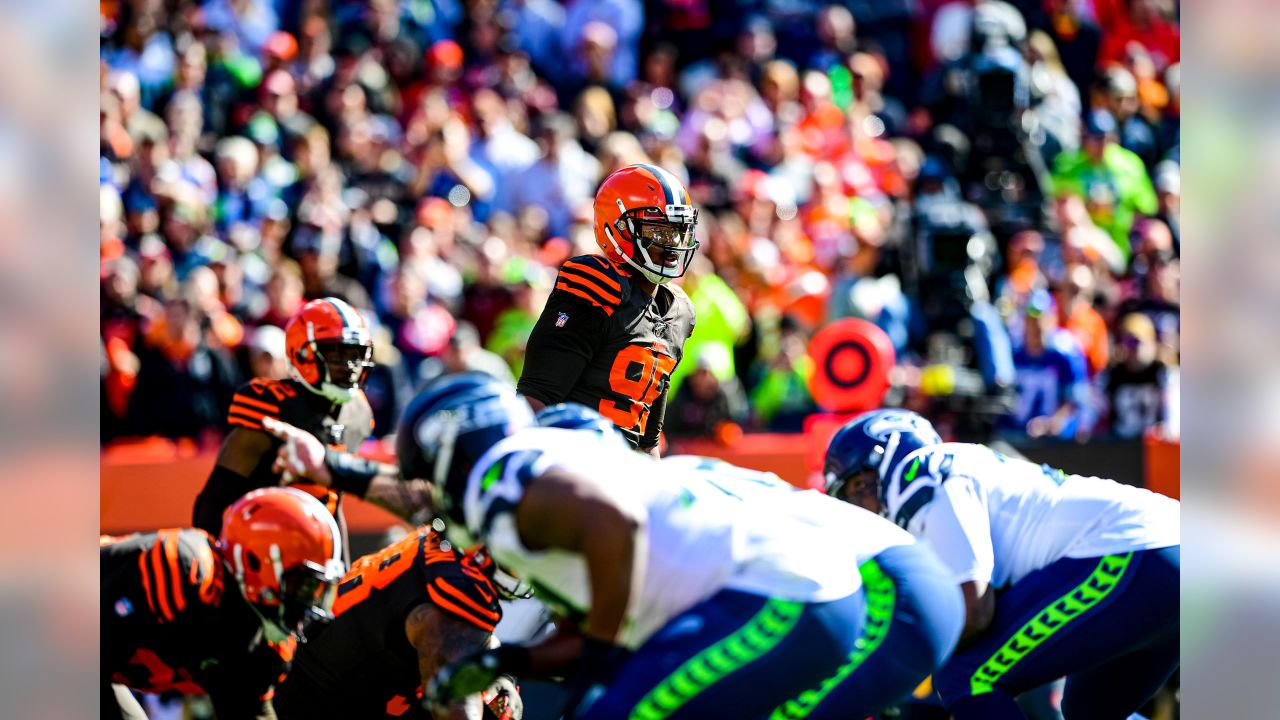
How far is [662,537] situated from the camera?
414 cm

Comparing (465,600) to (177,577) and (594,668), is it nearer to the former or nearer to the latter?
(177,577)

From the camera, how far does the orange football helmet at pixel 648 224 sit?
6.46 meters

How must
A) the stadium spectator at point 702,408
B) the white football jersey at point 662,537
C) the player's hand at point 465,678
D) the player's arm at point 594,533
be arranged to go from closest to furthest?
the player's arm at point 594,533 → the white football jersey at point 662,537 → the player's hand at point 465,678 → the stadium spectator at point 702,408

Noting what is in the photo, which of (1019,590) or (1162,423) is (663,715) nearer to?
(1019,590)

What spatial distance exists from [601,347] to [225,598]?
5.66 feet

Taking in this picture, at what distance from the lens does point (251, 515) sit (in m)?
5.66

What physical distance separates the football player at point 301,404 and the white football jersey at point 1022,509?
258 cm

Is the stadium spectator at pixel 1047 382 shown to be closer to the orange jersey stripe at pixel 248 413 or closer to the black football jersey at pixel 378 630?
the orange jersey stripe at pixel 248 413

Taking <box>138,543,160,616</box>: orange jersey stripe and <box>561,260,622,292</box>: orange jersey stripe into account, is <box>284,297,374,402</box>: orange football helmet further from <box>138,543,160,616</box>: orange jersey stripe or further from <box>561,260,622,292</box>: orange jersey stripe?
<box>138,543,160,616</box>: orange jersey stripe

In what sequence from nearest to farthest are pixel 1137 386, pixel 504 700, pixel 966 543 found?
pixel 966 543
pixel 504 700
pixel 1137 386

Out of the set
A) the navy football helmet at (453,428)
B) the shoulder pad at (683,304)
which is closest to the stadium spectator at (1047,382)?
the shoulder pad at (683,304)

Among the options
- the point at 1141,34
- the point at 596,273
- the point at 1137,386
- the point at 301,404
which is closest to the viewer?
the point at 596,273

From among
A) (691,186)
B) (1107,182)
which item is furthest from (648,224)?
(1107,182)
